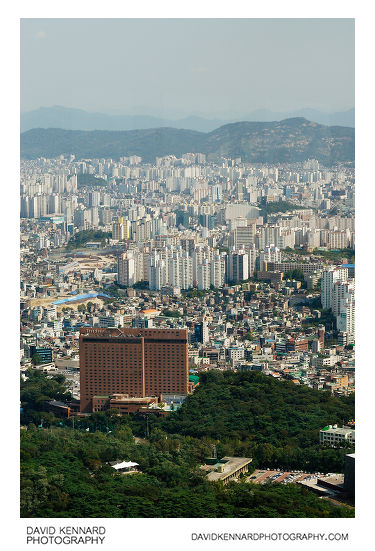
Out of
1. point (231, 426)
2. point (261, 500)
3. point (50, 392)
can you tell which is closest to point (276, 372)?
point (231, 426)

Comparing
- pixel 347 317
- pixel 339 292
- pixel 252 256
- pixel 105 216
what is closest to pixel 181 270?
pixel 252 256

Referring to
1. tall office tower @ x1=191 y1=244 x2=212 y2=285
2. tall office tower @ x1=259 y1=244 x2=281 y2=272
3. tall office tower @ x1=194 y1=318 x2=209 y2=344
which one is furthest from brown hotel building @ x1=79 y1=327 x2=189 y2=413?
tall office tower @ x1=259 y1=244 x2=281 y2=272

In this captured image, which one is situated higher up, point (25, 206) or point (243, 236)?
point (25, 206)

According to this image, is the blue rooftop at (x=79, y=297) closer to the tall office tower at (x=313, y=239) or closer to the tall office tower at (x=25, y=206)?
the tall office tower at (x=25, y=206)

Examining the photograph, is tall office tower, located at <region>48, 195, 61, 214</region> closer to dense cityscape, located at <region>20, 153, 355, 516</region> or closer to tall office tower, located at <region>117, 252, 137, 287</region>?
dense cityscape, located at <region>20, 153, 355, 516</region>

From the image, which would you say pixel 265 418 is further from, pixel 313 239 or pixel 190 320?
pixel 313 239

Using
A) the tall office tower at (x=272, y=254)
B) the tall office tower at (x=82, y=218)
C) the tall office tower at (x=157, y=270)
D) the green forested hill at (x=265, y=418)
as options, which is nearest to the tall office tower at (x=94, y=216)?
the tall office tower at (x=82, y=218)
